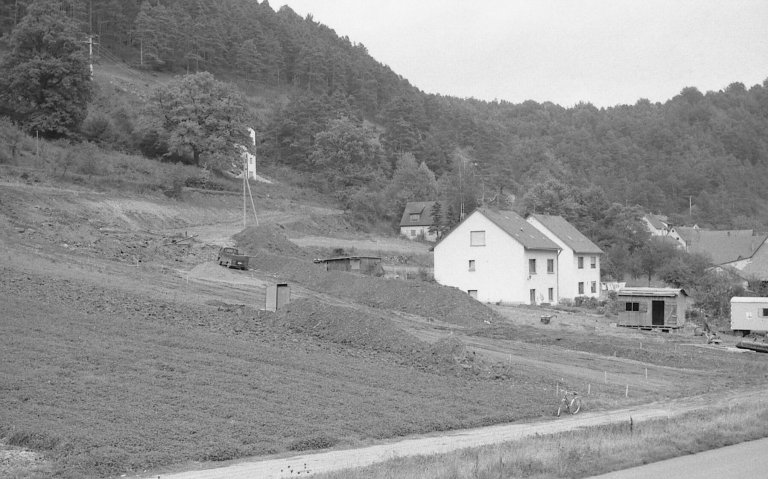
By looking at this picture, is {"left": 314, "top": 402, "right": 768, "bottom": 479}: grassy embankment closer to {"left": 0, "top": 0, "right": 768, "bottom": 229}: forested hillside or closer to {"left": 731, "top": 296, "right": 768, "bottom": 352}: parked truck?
{"left": 731, "top": 296, "right": 768, "bottom": 352}: parked truck

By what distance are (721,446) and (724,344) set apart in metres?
32.0

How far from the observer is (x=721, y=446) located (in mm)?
18266

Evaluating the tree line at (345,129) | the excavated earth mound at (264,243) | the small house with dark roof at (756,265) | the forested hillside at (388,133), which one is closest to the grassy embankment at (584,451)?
the excavated earth mound at (264,243)

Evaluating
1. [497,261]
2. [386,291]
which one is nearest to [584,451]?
[386,291]

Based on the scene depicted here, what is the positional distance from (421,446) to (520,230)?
4316cm

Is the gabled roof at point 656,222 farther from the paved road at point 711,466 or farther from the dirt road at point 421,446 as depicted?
the paved road at point 711,466

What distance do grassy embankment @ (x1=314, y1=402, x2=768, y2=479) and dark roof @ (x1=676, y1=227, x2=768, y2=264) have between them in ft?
249

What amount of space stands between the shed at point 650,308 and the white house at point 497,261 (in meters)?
7.97

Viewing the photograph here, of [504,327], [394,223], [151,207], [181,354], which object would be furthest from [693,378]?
[394,223]

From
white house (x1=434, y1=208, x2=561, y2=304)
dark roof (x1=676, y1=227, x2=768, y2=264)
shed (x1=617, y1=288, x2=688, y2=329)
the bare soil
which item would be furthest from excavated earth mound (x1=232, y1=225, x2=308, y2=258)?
dark roof (x1=676, y1=227, x2=768, y2=264)

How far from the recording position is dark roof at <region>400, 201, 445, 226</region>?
316 feet

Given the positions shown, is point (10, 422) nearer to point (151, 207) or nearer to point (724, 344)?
point (724, 344)

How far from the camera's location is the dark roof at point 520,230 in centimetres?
5912

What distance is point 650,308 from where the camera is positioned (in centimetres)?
5316
